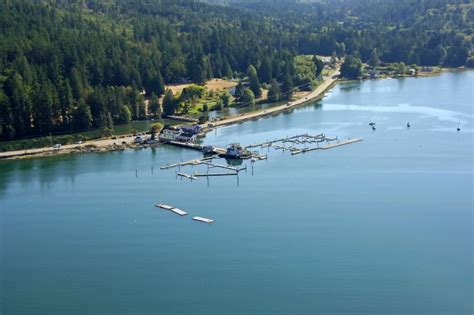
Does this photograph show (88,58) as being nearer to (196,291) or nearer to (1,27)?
(1,27)

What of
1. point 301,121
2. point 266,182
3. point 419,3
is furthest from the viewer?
point 419,3

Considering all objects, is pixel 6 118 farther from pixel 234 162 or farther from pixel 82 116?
pixel 234 162

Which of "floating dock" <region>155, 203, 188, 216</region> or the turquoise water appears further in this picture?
"floating dock" <region>155, 203, 188, 216</region>

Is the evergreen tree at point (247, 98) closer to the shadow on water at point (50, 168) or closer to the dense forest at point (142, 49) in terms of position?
the dense forest at point (142, 49)

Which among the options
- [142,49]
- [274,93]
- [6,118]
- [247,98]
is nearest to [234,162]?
[6,118]

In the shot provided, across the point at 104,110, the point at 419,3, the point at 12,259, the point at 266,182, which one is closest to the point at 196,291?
the point at 12,259

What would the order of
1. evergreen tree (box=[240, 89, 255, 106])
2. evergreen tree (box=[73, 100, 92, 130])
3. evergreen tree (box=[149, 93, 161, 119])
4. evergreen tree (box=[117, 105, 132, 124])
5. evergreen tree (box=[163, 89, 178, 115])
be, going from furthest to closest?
evergreen tree (box=[240, 89, 255, 106])
evergreen tree (box=[163, 89, 178, 115])
evergreen tree (box=[149, 93, 161, 119])
evergreen tree (box=[117, 105, 132, 124])
evergreen tree (box=[73, 100, 92, 130])

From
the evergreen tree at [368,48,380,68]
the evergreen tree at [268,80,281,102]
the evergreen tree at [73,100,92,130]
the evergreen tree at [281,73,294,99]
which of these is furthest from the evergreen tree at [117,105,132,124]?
the evergreen tree at [368,48,380,68]

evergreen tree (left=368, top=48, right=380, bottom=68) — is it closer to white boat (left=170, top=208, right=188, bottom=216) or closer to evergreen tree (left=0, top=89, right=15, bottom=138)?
evergreen tree (left=0, top=89, right=15, bottom=138)
